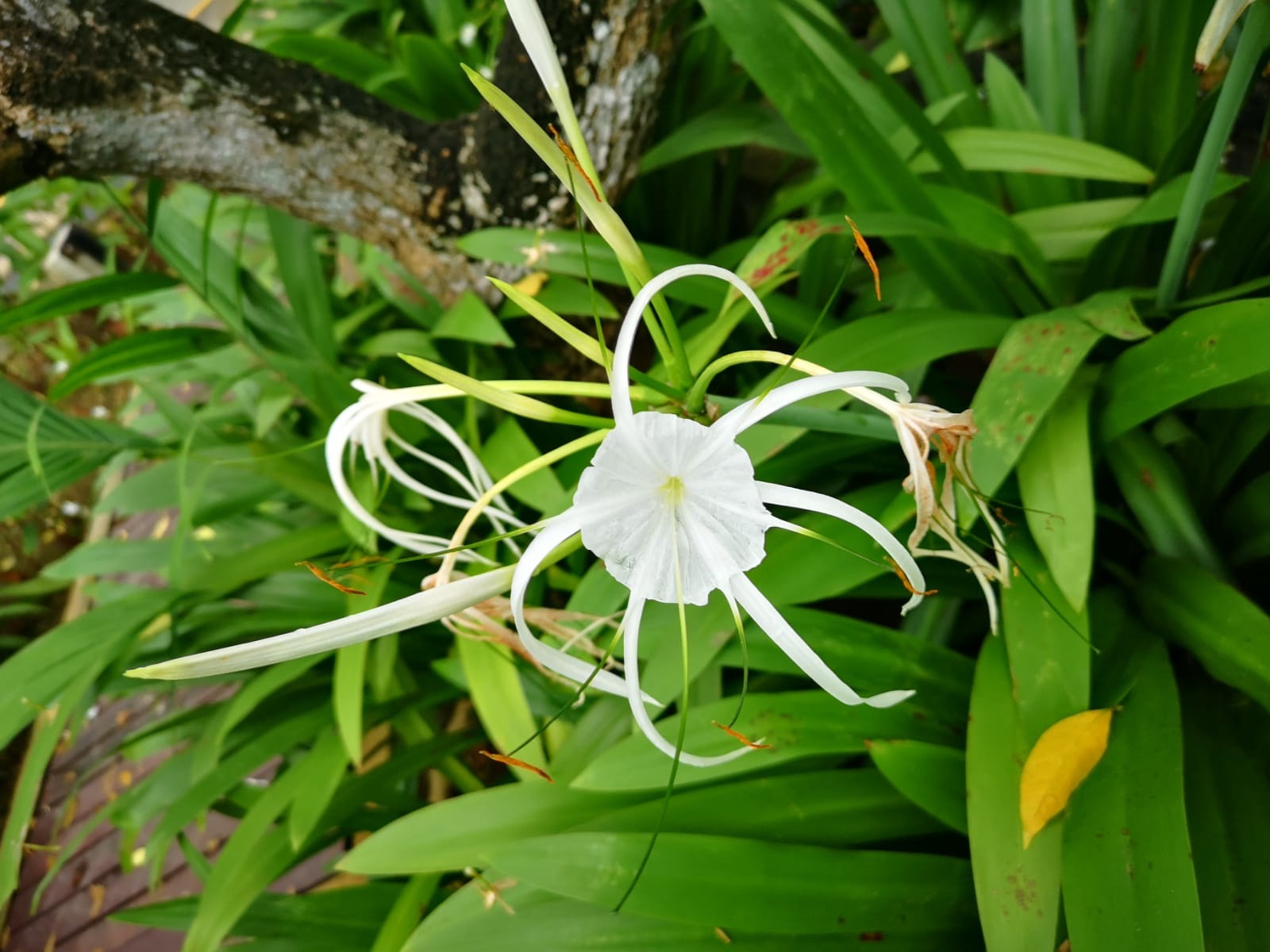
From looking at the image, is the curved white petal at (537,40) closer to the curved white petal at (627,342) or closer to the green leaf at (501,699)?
the curved white petal at (627,342)

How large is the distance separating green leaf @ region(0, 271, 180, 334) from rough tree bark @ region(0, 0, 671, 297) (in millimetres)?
138

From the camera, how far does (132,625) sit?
0.93 m

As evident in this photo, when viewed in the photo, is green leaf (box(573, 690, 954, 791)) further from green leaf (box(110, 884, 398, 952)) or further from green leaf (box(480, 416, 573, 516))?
green leaf (box(110, 884, 398, 952))

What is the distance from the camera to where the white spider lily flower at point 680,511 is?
0.29m

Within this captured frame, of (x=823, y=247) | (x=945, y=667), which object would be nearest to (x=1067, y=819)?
(x=945, y=667)

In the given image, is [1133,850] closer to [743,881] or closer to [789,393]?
[743,881]

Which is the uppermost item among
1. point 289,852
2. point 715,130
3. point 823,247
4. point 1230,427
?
point 715,130

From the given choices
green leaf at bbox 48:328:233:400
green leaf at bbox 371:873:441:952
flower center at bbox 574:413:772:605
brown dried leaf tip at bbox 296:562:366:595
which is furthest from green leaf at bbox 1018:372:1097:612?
green leaf at bbox 48:328:233:400

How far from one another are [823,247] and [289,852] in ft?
3.04

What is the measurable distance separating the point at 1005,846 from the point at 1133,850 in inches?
3.0

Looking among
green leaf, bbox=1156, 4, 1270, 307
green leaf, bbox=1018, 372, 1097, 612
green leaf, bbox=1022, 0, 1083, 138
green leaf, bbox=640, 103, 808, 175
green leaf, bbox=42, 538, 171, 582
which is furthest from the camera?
green leaf, bbox=42, 538, 171, 582

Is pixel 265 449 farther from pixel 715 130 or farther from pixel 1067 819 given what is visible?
pixel 1067 819

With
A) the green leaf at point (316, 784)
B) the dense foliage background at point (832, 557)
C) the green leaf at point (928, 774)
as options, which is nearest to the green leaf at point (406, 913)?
the dense foliage background at point (832, 557)

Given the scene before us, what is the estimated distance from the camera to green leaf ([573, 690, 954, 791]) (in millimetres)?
622
